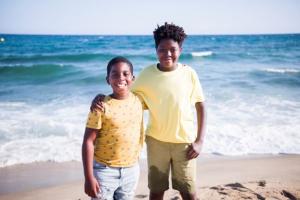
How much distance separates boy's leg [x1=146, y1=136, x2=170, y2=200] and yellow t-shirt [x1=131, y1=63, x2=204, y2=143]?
8 centimetres

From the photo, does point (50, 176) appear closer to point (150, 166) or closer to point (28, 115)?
point (150, 166)

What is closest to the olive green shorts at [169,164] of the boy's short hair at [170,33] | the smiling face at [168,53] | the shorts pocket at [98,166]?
the shorts pocket at [98,166]

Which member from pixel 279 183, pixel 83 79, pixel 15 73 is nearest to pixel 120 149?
pixel 279 183

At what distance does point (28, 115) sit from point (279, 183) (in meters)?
6.52

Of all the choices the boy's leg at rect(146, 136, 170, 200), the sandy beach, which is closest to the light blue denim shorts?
the boy's leg at rect(146, 136, 170, 200)

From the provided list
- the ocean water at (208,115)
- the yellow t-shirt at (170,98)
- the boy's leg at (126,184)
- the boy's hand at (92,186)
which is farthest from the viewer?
the ocean water at (208,115)

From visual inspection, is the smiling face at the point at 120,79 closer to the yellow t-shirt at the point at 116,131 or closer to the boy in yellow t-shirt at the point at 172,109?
the yellow t-shirt at the point at 116,131

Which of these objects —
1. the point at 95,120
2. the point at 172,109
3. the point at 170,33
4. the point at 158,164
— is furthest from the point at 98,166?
the point at 170,33

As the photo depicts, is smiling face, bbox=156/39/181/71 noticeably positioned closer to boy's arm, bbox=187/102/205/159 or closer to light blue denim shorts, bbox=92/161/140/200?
boy's arm, bbox=187/102/205/159

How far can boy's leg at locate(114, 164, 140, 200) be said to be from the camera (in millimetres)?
2453

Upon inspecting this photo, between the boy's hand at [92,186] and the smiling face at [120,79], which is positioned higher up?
the smiling face at [120,79]

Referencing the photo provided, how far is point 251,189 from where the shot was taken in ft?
13.2

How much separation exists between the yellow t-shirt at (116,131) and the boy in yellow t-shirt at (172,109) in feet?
0.84

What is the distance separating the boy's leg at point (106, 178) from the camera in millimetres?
2342
